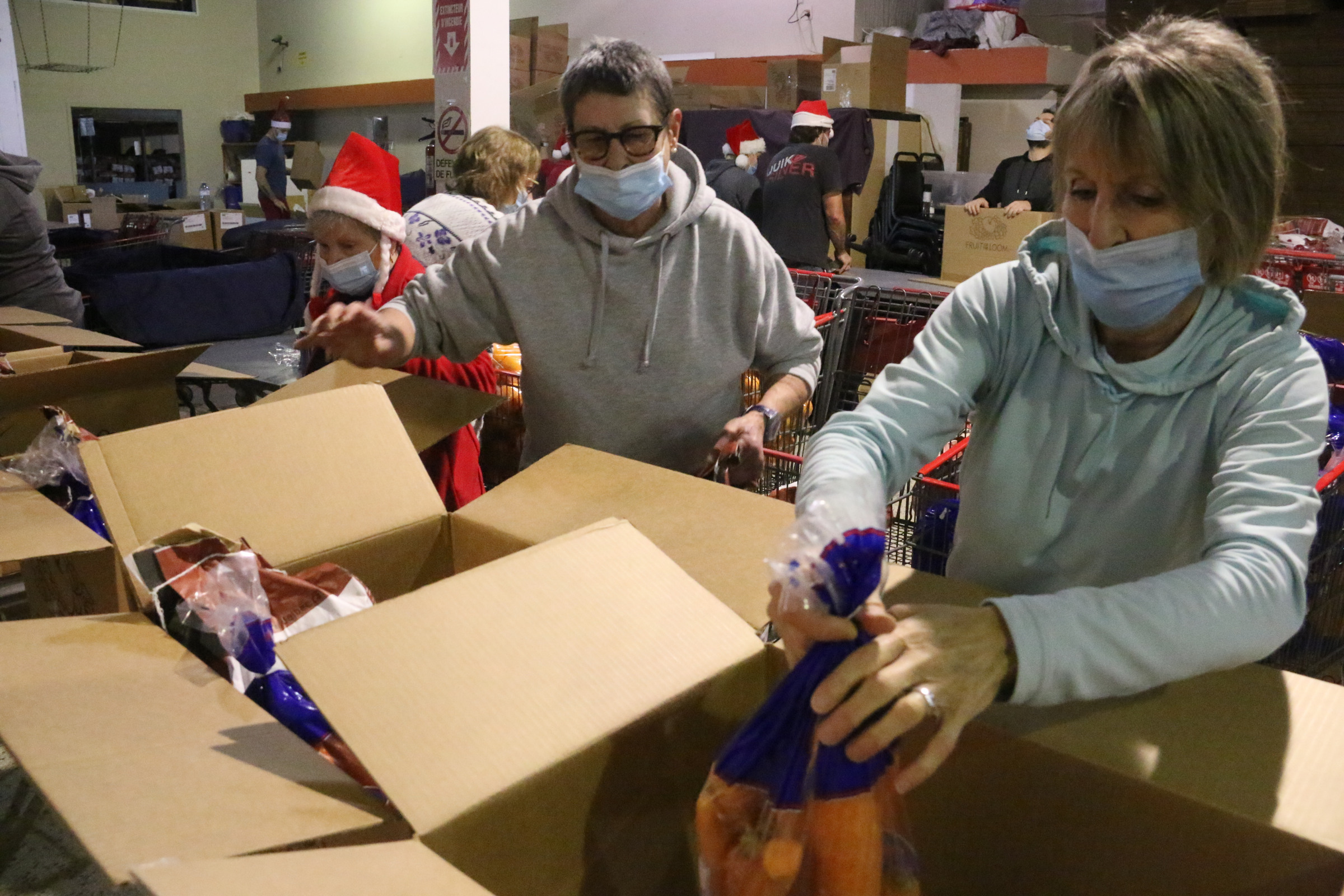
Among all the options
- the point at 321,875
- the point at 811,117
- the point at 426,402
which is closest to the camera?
the point at 321,875

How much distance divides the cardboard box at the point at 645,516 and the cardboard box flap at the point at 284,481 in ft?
0.34

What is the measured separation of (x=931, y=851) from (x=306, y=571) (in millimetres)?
820

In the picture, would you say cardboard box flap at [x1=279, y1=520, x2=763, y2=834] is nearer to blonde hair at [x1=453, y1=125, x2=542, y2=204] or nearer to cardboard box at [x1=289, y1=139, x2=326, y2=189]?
blonde hair at [x1=453, y1=125, x2=542, y2=204]

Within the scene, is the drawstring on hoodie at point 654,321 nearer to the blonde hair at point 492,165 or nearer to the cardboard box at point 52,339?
the cardboard box at point 52,339

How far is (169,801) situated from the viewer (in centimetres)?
79

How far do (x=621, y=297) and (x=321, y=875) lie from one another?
145 centimetres

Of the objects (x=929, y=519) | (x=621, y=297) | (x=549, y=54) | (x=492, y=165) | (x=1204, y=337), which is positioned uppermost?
(x=549, y=54)

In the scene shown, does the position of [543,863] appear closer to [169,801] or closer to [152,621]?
[169,801]

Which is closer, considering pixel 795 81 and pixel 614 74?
pixel 614 74

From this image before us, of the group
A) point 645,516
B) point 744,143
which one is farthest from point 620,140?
point 744,143

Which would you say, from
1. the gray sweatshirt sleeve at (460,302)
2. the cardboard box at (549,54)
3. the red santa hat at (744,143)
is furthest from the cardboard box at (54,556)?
the cardboard box at (549,54)

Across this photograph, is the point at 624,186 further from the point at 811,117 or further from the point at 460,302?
the point at 811,117

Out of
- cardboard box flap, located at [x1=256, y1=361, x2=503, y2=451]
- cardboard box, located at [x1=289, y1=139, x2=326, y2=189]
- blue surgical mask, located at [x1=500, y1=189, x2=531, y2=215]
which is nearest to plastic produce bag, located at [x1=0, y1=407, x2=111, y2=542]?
cardboard box flap, located at [x1=256, y1=361, x2=503, y2=451]

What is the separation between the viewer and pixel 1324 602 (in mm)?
1968
